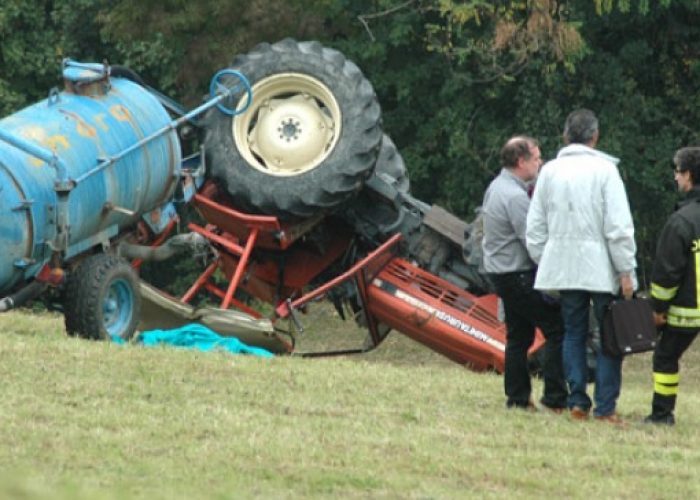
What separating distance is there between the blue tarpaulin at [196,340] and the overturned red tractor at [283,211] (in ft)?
0.94

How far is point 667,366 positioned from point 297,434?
2.41 meters

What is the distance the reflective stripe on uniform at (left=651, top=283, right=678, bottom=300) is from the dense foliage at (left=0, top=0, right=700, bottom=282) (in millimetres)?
16483

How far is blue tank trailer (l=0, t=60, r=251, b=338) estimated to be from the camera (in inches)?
544

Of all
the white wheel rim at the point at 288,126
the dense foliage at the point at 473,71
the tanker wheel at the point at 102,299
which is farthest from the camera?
the dense foliage at the point at 473,71

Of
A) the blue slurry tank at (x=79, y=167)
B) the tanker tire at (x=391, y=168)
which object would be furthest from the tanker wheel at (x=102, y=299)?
the tanker tire at (x=391, y=168)

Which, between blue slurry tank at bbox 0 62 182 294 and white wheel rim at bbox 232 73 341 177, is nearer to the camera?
blue slurry tank at bbox 0 62 182 294

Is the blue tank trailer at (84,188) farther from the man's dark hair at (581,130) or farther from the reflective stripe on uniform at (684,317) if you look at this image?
the reflective stripe on uniform at (684,317)

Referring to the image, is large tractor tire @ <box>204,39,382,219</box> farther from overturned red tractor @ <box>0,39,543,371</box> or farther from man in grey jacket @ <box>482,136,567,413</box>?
man in grey jacket @ <box>482,136,567,413</box>

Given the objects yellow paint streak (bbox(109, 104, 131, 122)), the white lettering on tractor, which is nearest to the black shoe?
yellow paint streak (bbox(109, 104, 131, 122))

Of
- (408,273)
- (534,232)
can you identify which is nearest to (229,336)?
(408,273)

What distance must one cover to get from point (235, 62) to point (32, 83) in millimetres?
18274

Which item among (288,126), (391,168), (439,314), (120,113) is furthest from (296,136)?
(120,113)

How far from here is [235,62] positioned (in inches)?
699

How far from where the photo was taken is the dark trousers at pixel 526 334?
11.2 metres
